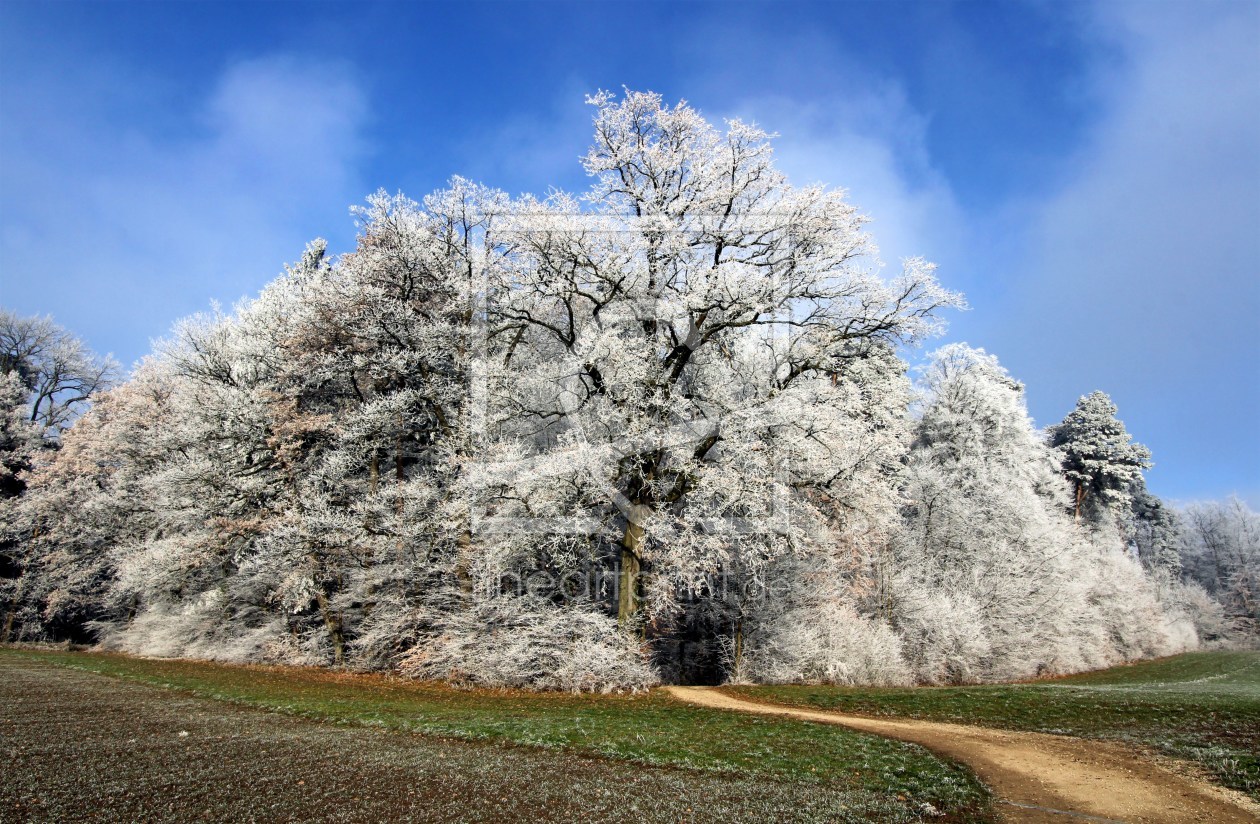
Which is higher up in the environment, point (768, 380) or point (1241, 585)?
point (768, 380)

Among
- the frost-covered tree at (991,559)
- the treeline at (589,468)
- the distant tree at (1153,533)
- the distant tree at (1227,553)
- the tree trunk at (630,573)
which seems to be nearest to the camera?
the treeline at (589,468)

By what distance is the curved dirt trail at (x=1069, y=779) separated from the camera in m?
7.72

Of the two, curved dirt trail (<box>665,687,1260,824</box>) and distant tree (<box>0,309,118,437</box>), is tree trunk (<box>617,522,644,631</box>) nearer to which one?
curved dirt trail (<box>665,687,1260,824</box>)

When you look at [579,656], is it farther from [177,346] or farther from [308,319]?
[177,346]

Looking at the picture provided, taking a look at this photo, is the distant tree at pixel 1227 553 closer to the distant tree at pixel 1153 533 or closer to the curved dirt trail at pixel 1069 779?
the distant tree at pixel 1153 533

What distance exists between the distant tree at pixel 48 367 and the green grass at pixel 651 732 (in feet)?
98.1

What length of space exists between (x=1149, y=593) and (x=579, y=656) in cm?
4330

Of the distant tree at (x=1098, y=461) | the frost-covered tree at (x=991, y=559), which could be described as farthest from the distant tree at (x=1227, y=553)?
the frost-covered tree at (x=991, y=559)

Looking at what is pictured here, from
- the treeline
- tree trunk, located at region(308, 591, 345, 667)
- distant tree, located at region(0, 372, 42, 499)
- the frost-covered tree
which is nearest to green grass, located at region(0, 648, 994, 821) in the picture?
the treeline

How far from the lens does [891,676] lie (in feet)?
71.6

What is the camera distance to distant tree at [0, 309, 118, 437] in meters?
39.1

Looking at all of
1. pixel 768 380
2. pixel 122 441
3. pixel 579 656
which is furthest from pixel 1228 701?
pixel 122 441

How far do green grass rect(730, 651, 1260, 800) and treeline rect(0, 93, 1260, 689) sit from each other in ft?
12.6

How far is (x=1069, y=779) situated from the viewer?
910 cm
